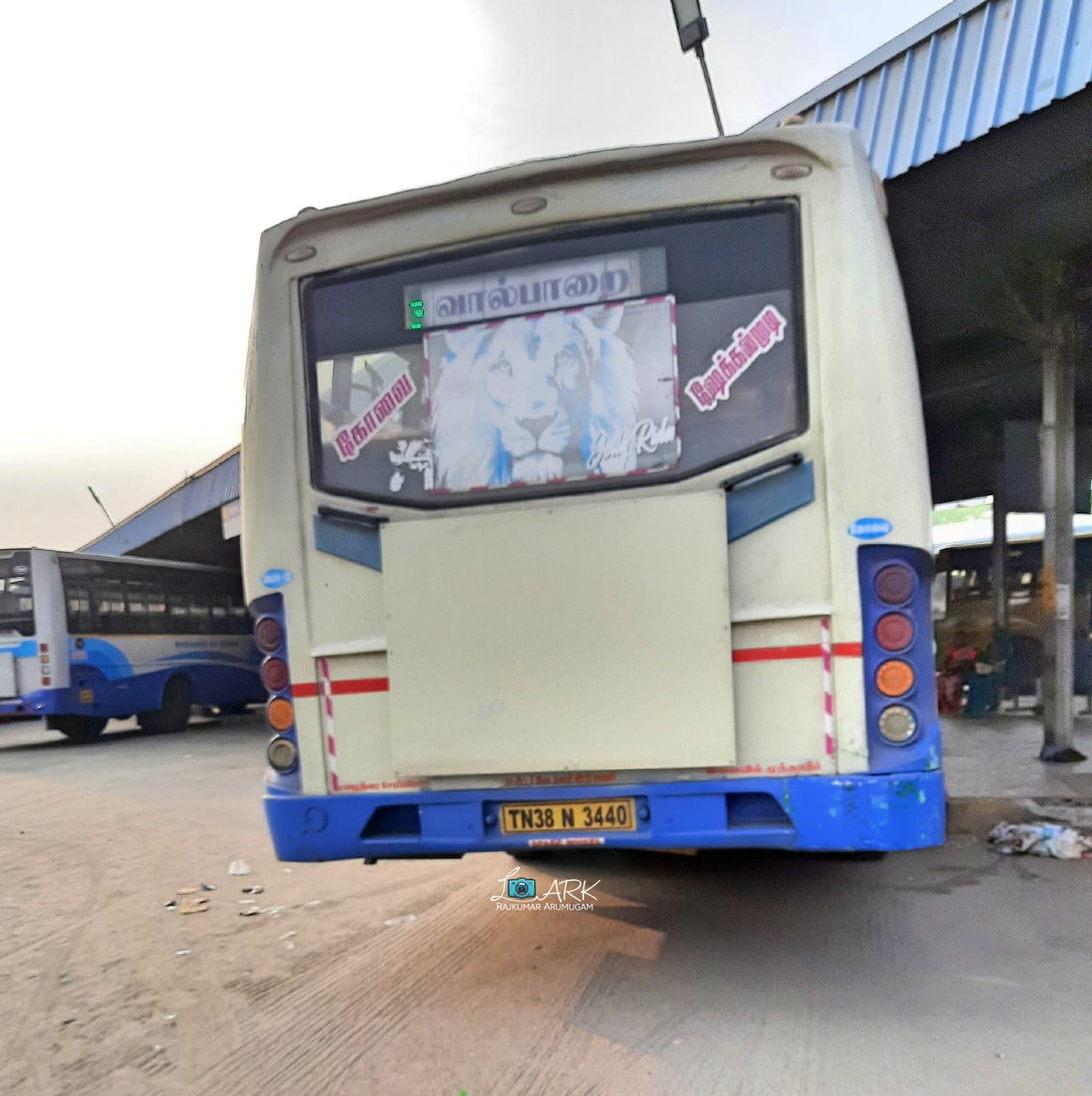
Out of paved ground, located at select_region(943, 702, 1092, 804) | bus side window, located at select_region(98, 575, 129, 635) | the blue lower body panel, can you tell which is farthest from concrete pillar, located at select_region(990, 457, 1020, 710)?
bus side window, located at select_region(98, 575, 129, 635)

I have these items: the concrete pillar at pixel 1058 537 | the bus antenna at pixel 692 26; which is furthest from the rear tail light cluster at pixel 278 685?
the concrete pillar at pixel 1058 537

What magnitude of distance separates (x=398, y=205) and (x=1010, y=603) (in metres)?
14.7

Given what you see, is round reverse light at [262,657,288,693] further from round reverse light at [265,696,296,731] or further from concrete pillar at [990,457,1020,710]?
concrete pillar at [990,457,1020,710]

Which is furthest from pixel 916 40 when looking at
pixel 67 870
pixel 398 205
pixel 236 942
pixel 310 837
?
pixel 67 870

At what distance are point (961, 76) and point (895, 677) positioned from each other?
16.3 feet

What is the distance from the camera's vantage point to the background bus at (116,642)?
1595 centimetres

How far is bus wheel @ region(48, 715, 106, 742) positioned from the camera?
1750 centimetres

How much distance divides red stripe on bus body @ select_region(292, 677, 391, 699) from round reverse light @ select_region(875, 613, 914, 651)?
6.32ft

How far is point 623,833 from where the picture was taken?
13.2 ft

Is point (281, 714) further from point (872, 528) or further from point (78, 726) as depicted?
point (78, 726)

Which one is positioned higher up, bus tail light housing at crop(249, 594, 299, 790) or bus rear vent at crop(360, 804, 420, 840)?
bus tail light housing at crop(249, 594, 299, 790)

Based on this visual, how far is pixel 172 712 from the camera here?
1864 cm

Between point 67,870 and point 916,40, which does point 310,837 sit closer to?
point 67,870

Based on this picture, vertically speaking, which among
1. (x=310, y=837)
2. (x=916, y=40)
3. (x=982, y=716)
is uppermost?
(x=916, y=40)
